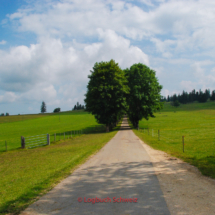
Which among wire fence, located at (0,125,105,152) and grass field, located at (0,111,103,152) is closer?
wire fence, located at (0,125,105,152)

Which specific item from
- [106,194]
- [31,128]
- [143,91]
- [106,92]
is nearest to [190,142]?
[106,194]

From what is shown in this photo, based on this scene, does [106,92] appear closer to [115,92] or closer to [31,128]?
[115,92]

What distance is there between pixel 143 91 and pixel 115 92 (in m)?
9.78

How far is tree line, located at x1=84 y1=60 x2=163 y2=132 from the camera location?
38031mm

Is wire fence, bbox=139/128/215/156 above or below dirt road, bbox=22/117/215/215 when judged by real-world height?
below

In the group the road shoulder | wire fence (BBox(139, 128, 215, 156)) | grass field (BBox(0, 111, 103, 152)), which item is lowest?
grass field (BBox(0, 111, 103, 152))

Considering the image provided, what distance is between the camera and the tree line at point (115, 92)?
3803cm

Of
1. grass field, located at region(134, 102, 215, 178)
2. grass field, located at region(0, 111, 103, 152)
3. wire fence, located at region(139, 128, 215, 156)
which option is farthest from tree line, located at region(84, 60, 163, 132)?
wire fence, located at region(139, 128, 215, 156)

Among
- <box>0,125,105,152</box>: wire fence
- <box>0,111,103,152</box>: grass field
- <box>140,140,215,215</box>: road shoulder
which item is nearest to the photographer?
<box>140,140,215,215</box>: road shoulder

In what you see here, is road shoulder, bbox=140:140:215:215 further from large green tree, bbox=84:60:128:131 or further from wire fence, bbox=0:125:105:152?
large green tree, bbox=84:60:128:131

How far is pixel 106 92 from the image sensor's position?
38.1m

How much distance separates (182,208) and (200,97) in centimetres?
19154

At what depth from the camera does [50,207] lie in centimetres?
493

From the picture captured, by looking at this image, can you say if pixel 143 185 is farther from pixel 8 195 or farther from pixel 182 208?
pixel 8 195
